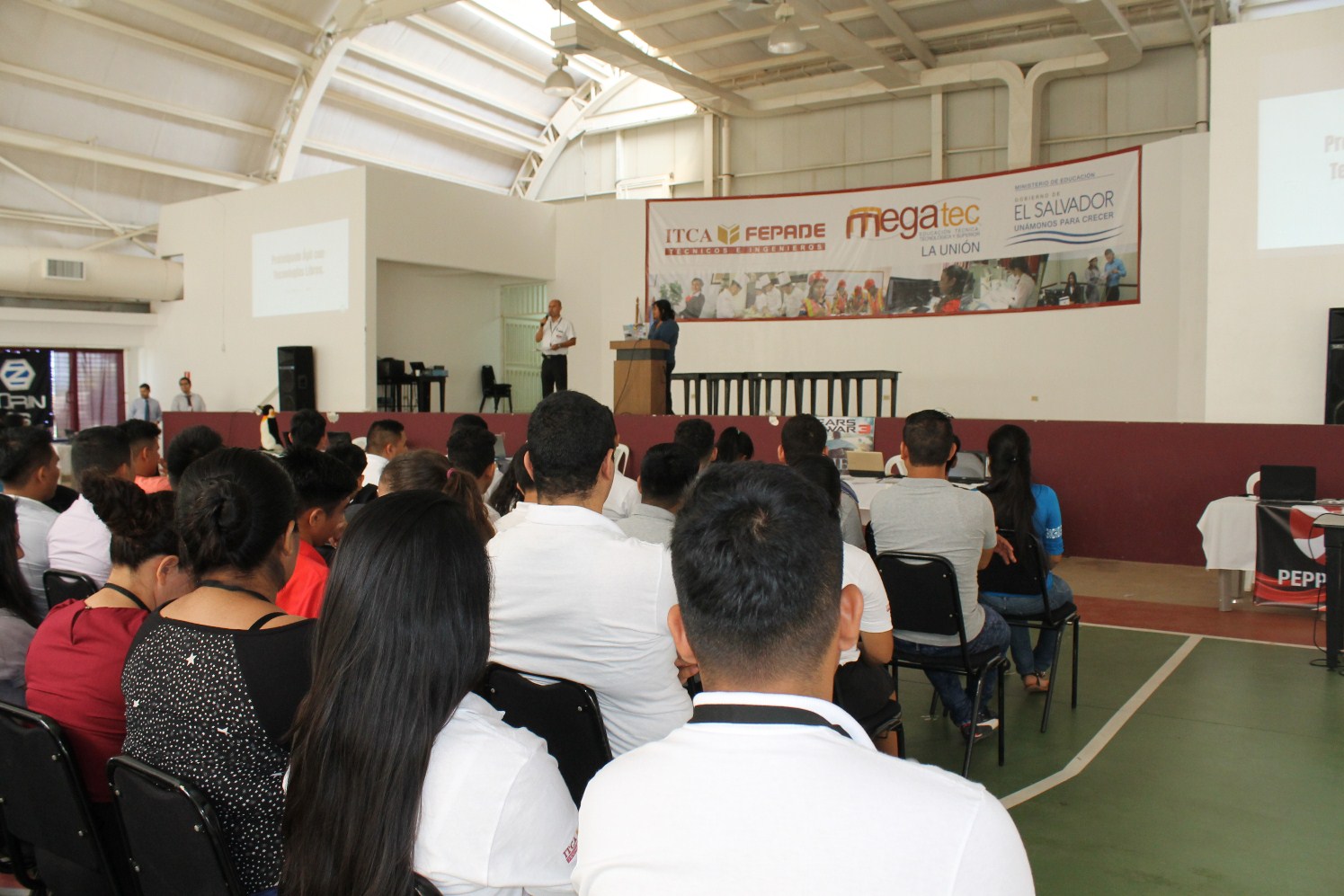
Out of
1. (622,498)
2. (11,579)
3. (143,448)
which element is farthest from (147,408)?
(11,579)

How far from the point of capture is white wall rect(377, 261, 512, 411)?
40.3 ft

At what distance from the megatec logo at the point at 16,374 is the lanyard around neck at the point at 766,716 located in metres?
16.4

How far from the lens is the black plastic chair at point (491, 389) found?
13487 mm

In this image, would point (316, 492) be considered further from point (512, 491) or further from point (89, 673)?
point (512, 491)

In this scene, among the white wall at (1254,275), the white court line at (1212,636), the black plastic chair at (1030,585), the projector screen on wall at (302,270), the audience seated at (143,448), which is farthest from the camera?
the projector screen on wall at (302,270)

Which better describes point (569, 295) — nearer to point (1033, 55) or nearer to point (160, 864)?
point (1033, 55)

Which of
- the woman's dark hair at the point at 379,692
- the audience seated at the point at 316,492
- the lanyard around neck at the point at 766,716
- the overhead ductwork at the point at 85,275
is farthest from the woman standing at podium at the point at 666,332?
the overhead ductwork at the point at 85,275

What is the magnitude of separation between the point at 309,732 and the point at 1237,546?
559 cm

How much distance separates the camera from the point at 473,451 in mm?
3246

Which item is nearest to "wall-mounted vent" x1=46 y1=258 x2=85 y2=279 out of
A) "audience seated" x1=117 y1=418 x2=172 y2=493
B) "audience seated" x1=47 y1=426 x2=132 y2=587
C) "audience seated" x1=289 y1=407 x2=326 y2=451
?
"audience seated" x1=289 y1=407 x2=326 y2=451

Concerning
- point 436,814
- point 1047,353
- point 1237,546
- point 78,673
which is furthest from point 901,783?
point 1047,353

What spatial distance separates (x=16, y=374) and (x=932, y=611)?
15379mm

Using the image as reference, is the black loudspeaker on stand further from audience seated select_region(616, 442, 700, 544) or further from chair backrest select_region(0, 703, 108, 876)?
chair backrest select_region(0, 703, 108, 876)

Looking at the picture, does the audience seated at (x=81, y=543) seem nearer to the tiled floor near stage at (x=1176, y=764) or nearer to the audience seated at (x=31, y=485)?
the audience seated at (x=31, y=485)
